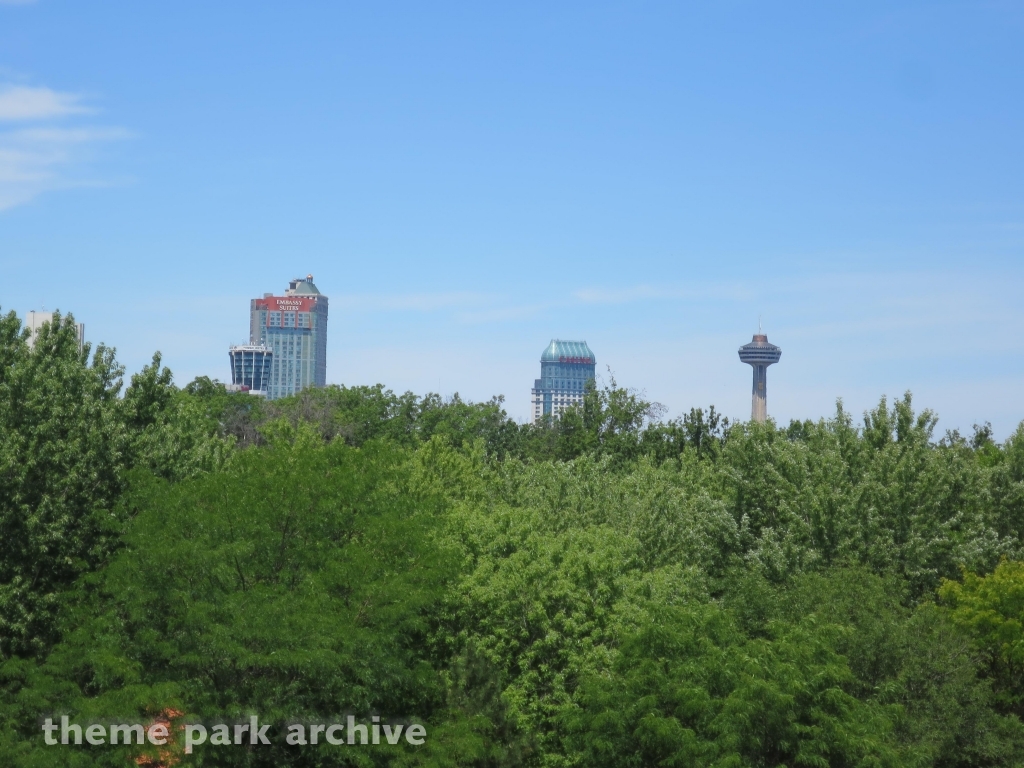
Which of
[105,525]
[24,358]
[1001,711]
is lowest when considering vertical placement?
[1001,711]

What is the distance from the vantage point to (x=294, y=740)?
28969mm

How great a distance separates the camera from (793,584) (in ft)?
127

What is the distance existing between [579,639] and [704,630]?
340 cm

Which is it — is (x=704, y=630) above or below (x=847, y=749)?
above

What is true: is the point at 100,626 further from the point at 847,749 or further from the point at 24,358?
the point at 847,749

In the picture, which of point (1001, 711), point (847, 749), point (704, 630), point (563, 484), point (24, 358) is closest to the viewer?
point (847, 749)

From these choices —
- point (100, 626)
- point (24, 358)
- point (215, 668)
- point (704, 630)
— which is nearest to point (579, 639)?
point (704, 630)

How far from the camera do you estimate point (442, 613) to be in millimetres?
33031

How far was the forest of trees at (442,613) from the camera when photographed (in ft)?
93.9

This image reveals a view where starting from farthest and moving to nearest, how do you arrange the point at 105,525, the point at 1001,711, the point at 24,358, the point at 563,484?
the point at 563,484, the point at 1001,711, the point at 24,358, the point at 105,525

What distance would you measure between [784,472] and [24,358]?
81.9 feet

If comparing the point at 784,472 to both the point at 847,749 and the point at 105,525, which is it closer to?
the point at 847,749

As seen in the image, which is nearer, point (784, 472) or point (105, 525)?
point (105, 525)

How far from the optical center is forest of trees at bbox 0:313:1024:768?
28.6m
